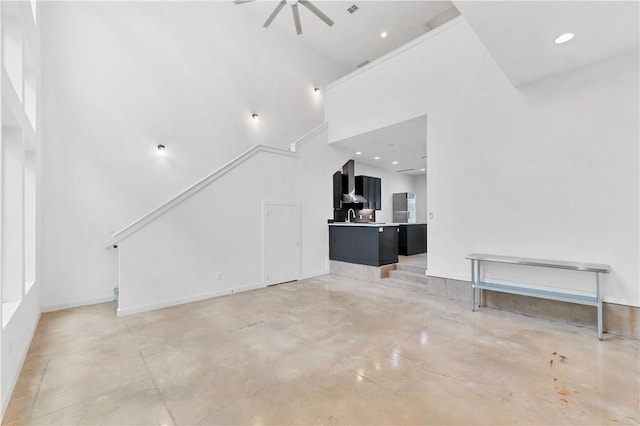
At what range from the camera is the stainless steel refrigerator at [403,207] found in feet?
34.9

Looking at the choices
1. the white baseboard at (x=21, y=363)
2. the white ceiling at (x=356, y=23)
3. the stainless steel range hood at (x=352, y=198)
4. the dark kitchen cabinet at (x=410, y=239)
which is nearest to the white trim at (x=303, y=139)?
the stainless steel range hood at (x=352, y=198)

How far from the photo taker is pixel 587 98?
365 centimetres

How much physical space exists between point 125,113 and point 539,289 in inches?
294

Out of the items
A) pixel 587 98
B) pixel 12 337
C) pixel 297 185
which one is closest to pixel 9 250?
pixel 12 337

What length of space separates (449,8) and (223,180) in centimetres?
689

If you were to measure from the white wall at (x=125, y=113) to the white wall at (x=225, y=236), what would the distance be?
47.7 inches

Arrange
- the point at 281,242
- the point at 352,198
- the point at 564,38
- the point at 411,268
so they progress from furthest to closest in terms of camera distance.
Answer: the point at 352,198, the point at 281,242, the point at 411,268, the point at 564,38

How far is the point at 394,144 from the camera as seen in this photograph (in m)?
7.05

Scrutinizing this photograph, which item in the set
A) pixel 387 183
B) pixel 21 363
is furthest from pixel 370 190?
pixel 21 363

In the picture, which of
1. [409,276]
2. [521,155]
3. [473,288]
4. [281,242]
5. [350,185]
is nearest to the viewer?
[521,155]

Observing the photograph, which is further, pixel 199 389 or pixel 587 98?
pixel 587 98

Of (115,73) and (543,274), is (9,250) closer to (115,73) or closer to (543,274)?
(115,73)

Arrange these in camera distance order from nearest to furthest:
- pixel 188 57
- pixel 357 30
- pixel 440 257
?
1. pixel 440 257
2. pixel 188 57
3. pixel 357 30

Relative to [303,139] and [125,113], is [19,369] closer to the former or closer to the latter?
[125,113]
